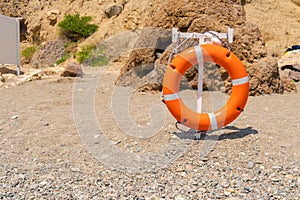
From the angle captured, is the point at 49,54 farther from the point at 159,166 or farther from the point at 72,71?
the point at 159,166

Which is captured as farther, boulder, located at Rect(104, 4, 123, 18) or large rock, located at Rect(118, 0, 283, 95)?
boulder, located at Rect(104, 4, 123, 18)

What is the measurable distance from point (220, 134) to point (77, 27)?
36.5 ft

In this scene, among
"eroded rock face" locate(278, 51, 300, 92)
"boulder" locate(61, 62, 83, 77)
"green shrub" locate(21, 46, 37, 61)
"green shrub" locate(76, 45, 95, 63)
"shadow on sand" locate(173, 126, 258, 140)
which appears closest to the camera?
"shadow on sand" locate(173, 126, 258, 140)

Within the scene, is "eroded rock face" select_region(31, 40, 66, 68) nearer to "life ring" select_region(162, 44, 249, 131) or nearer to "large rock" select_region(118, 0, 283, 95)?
"large rock" select_region(118, 0, 283, 95)

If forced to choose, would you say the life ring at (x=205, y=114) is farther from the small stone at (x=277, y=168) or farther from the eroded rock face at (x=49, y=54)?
the eroded rock face at (x=49, y=54)

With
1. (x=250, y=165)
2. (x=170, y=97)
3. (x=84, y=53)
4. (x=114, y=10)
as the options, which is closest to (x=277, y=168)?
(x=250, y=165)

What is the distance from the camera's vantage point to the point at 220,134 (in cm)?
269

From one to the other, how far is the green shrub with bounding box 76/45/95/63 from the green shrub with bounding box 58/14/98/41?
115 centimetres

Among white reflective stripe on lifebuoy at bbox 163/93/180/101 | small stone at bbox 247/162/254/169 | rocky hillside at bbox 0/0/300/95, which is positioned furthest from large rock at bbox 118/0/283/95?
small stone at bbox 247/162/254/169

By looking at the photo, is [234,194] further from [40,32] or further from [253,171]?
[40,32]

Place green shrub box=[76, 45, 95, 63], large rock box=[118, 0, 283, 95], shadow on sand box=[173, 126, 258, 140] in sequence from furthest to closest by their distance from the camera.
A: 1. green shrub box=[76, 45, 95, 63]
2. large rock box=[118, 0, 283, 95]
3. shadow on sand box=[173, 126, 258, 140]

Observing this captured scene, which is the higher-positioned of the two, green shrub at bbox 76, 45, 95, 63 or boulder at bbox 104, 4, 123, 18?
boulder at bbox 104, 4, 123, 18

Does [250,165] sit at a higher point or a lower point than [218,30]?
lower

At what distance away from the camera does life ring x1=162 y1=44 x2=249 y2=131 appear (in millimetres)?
2502
